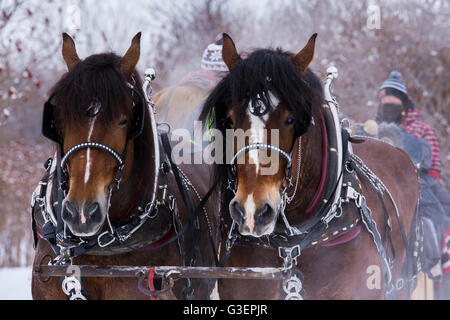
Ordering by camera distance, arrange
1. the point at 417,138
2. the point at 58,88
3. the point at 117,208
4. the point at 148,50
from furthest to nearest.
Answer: the point at 148,50, the point at 417,138, the point at 117,208, the point at 58,88

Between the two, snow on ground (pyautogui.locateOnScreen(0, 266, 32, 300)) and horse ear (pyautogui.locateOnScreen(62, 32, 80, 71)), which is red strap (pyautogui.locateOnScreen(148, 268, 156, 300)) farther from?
snow on ground (pyautogui.locateOnScreen(0, 266, 32, 300))

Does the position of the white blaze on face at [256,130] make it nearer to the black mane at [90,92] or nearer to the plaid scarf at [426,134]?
the black mane at [90,92]

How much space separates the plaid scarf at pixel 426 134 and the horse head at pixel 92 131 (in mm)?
3306

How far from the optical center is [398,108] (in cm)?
595

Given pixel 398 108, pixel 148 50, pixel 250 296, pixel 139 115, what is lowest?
pixel 250 296

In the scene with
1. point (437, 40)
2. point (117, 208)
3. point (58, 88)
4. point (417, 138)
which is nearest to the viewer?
point (58, 88)

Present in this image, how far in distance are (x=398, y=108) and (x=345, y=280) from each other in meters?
3.08

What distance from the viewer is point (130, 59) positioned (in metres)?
3.23

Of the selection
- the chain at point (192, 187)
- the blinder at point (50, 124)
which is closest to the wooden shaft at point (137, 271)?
the blinder at point (50, 124)

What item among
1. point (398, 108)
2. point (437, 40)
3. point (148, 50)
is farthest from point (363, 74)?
point (148, 50)

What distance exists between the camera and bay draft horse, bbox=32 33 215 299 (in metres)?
2.83

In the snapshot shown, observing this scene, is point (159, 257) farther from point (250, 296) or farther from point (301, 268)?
point (301, 268)

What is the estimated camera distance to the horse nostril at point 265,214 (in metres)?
2.70

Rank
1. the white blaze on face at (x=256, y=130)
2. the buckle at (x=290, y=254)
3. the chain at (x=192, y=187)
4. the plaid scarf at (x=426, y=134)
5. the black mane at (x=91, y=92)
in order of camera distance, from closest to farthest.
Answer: the white blaze on face at (x=256, y=130)
the black mane at (x=91, y=92)
the buckle at (x=290, y=254)
the chain at (x=192, y=187)
the plaid scarf at (x=426, y=134)
